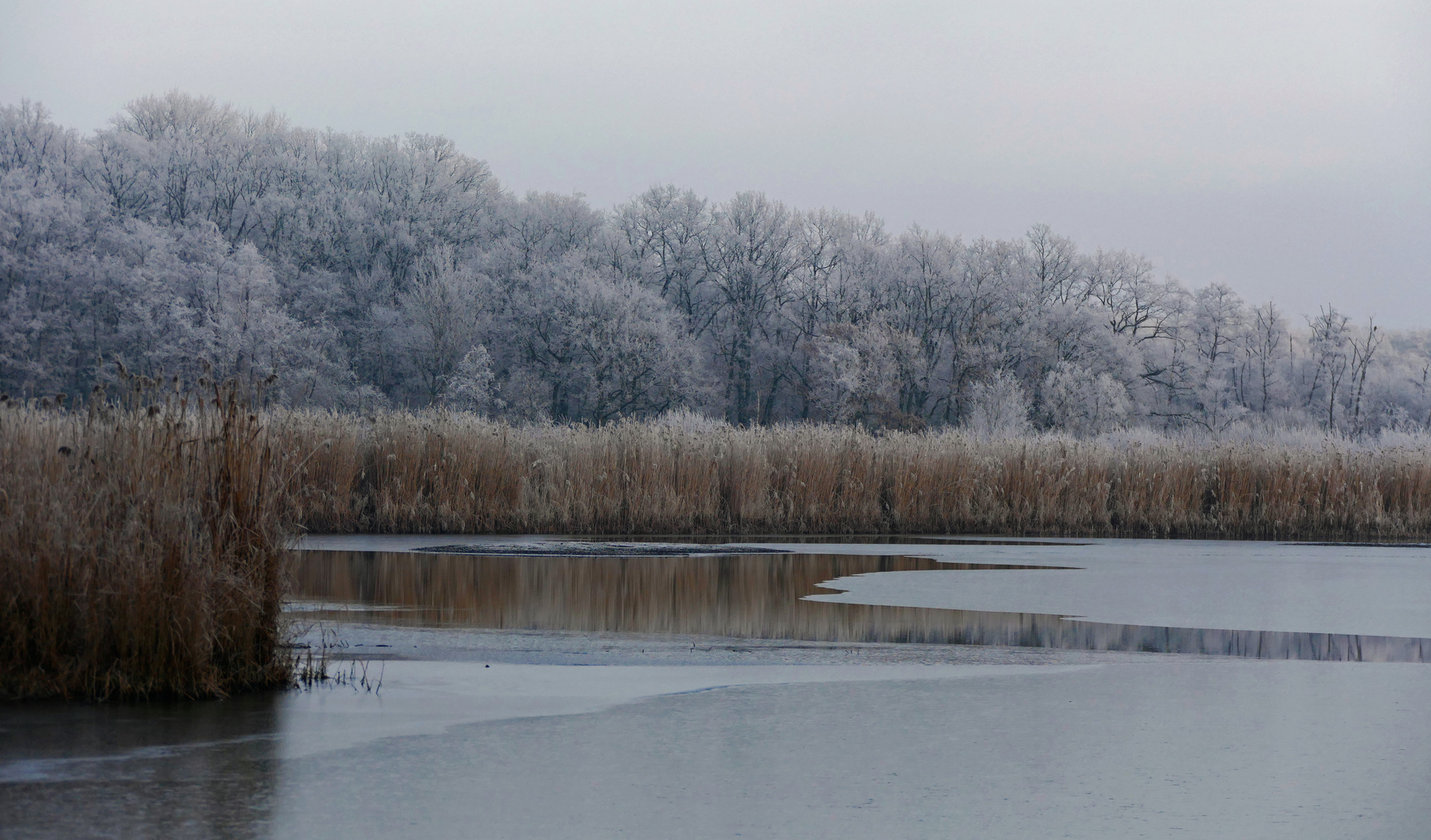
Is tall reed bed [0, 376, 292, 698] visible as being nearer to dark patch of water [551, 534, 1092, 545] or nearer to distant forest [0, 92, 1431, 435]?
dark patch of water [551, 534, 1092, 545]

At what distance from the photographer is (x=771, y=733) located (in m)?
4.74

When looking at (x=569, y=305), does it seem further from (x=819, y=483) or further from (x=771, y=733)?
(x=771, y=733)

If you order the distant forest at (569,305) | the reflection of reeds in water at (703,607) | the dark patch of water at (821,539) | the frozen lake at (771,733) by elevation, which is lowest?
the frozen lake at (771,733)

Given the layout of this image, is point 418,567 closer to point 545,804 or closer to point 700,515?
point 700,515

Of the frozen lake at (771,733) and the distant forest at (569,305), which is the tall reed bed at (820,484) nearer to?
the frozen lake at (771,733)

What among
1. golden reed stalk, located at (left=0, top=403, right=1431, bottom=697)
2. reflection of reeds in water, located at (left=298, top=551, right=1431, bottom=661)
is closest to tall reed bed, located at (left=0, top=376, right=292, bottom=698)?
reflection of reeds in water, located at (left=298, top=551, right=1431, bottom=661)

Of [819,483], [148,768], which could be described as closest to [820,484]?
[819,483]

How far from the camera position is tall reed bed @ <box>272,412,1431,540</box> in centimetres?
1555

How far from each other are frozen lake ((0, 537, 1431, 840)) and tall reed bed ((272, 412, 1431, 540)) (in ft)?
22.3

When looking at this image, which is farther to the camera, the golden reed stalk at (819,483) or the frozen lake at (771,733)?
the golden reed stalk at (819,483)

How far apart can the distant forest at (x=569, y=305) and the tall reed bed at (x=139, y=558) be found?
3808 centimetres

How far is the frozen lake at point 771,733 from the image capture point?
12.1 feet

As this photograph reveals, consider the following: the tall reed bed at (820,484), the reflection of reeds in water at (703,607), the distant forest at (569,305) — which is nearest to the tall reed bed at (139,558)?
the reflection of reeds in water at (703,607)

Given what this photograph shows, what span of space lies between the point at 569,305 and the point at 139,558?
4493 centimetres
